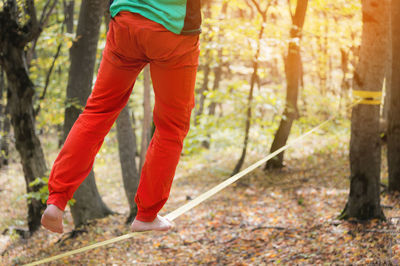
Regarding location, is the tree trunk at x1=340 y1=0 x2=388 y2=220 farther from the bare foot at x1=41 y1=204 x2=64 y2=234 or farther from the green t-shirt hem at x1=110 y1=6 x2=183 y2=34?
the bare foot at x1=41 y1=204 x2=64 y2=234

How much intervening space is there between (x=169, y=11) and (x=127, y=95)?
1.87 ft

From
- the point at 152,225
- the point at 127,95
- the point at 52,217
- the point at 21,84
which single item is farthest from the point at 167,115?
the point at 21,84

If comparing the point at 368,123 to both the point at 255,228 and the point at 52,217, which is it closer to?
the point at 255,228

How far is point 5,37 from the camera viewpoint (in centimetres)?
605

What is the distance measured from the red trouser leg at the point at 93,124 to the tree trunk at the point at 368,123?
11.1 ft

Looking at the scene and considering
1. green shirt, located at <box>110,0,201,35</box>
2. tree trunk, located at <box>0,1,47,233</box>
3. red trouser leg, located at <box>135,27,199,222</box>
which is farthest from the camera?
tree trunk, located at <box>0,1,47,233</box>

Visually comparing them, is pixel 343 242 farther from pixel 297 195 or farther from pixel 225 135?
pixel 225 135

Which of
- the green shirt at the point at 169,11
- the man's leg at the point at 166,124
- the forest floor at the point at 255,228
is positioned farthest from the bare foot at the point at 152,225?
the forest floor at the point at 255,228

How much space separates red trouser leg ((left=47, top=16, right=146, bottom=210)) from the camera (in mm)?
2078

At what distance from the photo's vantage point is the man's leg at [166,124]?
2129 mm

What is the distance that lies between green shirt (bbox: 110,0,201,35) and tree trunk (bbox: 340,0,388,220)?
3223mm

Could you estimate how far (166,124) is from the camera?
7.38 ft

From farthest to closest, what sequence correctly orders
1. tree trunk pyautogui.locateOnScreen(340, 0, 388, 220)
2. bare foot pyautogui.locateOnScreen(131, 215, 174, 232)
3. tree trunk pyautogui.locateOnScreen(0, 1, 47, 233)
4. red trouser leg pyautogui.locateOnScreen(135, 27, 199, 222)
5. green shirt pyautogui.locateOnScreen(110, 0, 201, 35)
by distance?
tree trunk pyautogui.locateOnScreen(0, 1, 47, 233)
tree trunk pyautogui.locateOnScreen(340, 0, 388, 220)
bare foot pyautogui.locateOnScreen(131, 215, 174, 232)
red trouser leg pyautogui.locateOnScreen(135, 27, 199, 222)
green shirt pyautogui.locateOnScreen(110, 0, 201, 35)

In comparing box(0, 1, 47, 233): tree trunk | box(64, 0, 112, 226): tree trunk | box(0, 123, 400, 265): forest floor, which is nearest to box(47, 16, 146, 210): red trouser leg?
box(0, 123, 400, 265): forest floor
